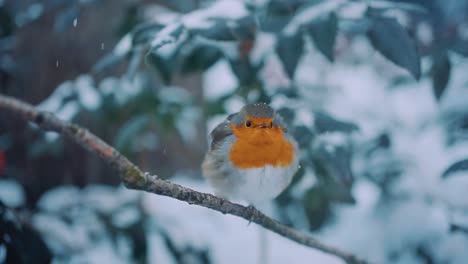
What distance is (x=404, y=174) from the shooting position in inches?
58.3

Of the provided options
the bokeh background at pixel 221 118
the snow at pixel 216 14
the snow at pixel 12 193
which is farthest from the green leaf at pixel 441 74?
the snow at pixel 12 193

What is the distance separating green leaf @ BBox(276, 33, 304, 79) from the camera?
1000 millimetres

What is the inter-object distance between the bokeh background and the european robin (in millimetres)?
93

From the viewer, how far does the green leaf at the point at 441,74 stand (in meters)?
1.04

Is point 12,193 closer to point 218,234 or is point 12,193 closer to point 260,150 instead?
point 218,234

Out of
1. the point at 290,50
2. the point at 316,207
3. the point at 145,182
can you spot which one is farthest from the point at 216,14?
the point at 316,207

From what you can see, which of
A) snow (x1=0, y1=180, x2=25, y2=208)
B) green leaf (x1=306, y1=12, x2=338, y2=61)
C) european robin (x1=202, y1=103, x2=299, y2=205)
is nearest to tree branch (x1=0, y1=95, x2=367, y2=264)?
european robin (x1=202, y1=103, x2=299, y2=205)

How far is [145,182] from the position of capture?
0.79m

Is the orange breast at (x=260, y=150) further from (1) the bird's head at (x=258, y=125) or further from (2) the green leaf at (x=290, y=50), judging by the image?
(2) the green leaf at (x=290, y=50)

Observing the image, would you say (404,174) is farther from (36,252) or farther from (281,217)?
(36,252)

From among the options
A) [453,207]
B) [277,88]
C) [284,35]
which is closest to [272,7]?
[284,35]

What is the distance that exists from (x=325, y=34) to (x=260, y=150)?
0.24 metres

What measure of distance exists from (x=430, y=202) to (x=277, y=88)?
513mm

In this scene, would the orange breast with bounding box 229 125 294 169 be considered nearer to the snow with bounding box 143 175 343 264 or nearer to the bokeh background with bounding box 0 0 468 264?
the bokeh background with bounding box 0 0 468 264
